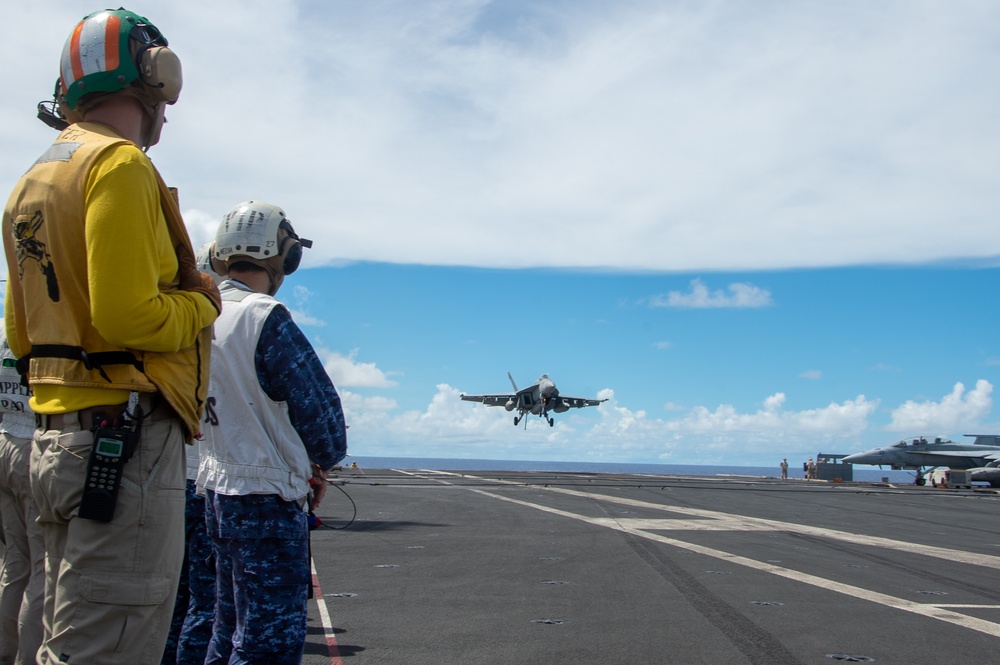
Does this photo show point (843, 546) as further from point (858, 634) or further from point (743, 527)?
point (858, 634)

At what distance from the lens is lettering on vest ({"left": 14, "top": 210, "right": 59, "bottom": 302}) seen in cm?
235

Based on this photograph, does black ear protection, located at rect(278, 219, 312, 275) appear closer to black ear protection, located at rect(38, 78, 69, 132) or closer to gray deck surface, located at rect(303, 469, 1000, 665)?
black ear protection, located at rect(38, 78, 69, 132)

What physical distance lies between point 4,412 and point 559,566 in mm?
6315

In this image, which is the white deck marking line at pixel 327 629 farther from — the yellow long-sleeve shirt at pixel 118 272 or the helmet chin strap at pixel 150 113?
the helmet chin strap at pixel 150 113

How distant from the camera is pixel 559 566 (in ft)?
29.7

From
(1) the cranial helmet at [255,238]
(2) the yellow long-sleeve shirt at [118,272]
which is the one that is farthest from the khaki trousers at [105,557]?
(1) the cranial helmet at [255,238]

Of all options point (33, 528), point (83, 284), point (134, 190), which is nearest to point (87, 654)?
point (83, 284)

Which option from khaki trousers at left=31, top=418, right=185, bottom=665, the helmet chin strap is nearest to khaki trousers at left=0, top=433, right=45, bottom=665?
khaki trousers at left=31, top=418, right=185, bottom=665

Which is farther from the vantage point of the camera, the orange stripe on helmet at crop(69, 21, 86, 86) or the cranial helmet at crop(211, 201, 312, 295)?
the cranial helmet at crop(211, 201, 312, 295)

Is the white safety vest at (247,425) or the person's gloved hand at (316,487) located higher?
the white safety vest at (247,425)

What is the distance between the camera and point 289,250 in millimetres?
3561

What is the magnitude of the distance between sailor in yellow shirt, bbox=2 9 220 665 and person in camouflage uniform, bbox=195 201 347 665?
0.62 metres

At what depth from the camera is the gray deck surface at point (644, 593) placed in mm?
5367

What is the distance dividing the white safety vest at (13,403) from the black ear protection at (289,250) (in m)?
1.86
